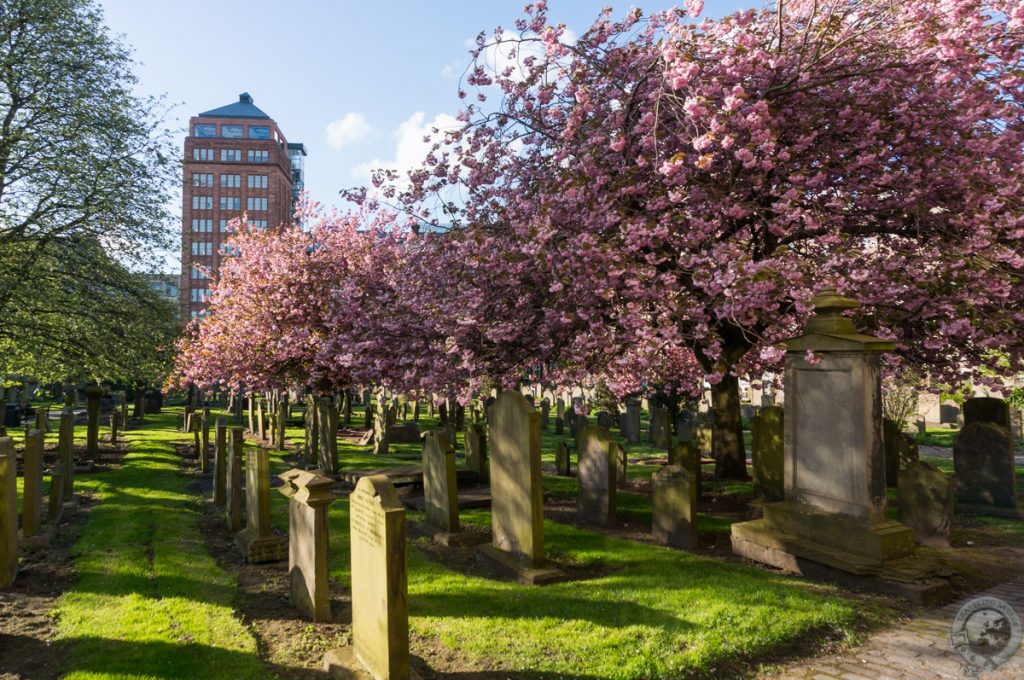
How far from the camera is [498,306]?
Result: 1154 centimetres

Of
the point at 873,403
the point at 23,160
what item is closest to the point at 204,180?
the point at 23,160

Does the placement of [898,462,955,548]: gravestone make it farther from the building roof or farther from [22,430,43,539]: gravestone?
the building roof

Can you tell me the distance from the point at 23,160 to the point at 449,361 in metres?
11.7

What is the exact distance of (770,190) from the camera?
9.70 m

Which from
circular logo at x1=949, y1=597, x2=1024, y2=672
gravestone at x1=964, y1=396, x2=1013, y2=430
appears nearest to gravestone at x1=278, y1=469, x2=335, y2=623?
circular logo at x1=949, y1=597, x2=1024, y2=672

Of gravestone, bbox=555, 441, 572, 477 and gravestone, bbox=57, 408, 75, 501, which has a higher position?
gravestone, bbox=57, 408, 75, 501

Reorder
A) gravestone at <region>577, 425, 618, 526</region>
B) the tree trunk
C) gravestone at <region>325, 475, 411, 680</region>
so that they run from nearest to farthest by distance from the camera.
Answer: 1. gravestone at <region>325, 475, 411, 680</region>
2. gravestone at <region>577, 425, 618, 526</region>
3. the tree trunk

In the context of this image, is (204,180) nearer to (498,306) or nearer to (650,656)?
(498,306)

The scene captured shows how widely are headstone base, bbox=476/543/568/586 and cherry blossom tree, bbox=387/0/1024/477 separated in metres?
3.77

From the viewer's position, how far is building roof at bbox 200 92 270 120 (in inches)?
4190

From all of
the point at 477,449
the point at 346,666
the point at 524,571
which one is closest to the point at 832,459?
the point at 524,571

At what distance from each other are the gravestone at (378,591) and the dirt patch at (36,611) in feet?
7.80

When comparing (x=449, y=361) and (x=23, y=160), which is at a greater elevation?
(x=23, y=160)

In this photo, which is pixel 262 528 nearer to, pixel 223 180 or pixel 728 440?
pixel 728 440
